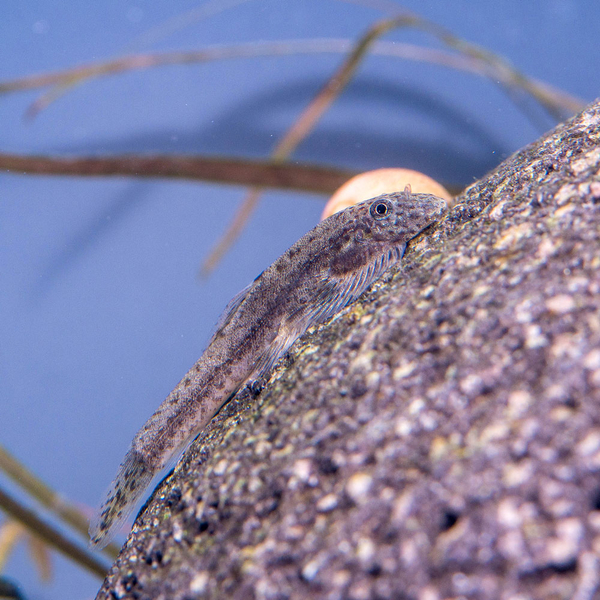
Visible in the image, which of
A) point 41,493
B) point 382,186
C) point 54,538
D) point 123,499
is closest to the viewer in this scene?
point 123,499

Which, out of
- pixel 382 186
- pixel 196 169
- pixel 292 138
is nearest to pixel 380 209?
pixel 382 186

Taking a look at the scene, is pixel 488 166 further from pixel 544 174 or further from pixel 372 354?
pixel 372 354

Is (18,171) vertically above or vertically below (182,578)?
above

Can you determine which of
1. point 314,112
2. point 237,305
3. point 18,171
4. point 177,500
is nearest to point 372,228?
point 237,305

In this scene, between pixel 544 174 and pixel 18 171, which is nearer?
pixel 544 174

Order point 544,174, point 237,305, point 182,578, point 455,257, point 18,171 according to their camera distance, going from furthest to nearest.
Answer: point 18,171 < point 237,305 < point 544,174 < point 455,257 < point 182,578

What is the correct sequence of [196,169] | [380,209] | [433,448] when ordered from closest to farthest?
[433,448], [380,209], [196,169]

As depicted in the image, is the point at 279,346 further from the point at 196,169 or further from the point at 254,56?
the point at 254,56
